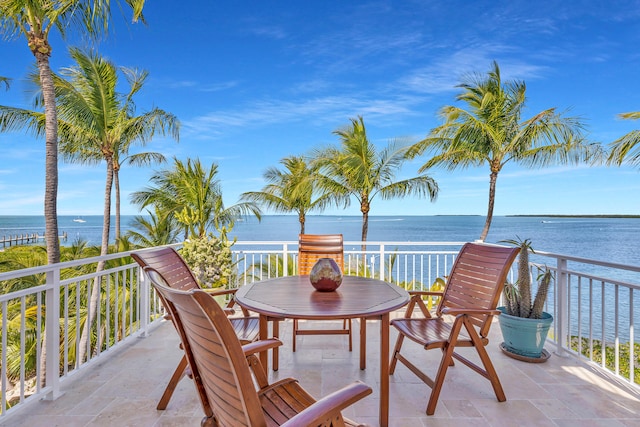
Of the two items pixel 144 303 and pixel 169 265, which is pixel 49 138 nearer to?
pixel 144 303

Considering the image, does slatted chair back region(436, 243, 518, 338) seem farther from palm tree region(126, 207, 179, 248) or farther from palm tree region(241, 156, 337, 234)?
palm tree region(126, 207, 179, 248)

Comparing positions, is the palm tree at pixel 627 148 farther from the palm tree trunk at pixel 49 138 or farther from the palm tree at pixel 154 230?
the palm tree at pixel 154 230

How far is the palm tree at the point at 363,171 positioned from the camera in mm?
8664

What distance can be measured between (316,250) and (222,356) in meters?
2.89

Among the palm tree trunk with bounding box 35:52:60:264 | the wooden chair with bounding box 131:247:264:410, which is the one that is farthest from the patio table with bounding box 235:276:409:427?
the palm tree trunk with bounding box 35:52:60:264

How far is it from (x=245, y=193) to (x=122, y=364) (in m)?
10.1

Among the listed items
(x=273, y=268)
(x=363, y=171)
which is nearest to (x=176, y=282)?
(x=273, y=268)

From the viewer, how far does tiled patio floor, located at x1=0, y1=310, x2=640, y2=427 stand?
2.10 m

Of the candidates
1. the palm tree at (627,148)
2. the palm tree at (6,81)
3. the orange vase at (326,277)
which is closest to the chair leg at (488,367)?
the orange vase at (326,277)

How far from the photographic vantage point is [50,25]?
570cm

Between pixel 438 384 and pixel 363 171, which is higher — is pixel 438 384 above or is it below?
below

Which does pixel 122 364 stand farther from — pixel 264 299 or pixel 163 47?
pixel 163 47

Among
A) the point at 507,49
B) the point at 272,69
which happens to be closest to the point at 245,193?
the point at 272,69

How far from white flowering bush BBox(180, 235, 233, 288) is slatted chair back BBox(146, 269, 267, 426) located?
3163mm
